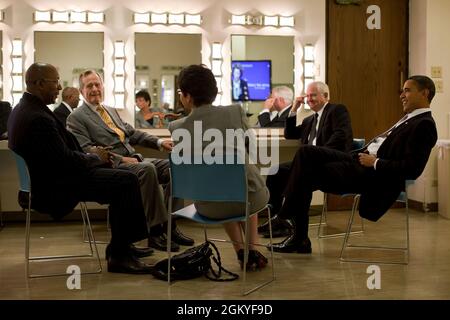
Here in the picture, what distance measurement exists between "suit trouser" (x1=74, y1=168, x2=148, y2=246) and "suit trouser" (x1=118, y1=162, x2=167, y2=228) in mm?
485

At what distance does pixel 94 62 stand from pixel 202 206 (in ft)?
8.60

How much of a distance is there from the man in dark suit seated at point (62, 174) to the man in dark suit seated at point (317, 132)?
1424 millimetres

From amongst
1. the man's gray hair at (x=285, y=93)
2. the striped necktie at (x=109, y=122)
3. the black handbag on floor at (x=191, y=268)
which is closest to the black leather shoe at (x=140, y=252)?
the black handbag on floor at (x=191, y=268)

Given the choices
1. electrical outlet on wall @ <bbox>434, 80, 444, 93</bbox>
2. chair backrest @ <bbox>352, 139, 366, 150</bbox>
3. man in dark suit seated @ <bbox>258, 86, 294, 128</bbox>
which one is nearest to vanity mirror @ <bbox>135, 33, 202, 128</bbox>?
man in dark suit seated @ <bbox>258, 86, 294, 128</bbox>

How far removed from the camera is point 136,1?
17.0 ft

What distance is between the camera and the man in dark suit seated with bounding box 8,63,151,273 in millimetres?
3066

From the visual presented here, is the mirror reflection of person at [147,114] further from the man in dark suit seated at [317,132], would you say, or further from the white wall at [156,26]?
the man in dark suit seated at [317,132]

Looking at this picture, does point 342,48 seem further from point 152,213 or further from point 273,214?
point 152,213

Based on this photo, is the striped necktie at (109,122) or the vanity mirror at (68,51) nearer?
the striped necktie at (109,122)

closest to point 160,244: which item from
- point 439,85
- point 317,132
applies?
point 317,132

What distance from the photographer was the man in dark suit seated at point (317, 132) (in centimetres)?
414

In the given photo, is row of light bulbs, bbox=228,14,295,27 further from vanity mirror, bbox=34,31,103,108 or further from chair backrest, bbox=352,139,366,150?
chair backrest, bbox=352,139,366,150

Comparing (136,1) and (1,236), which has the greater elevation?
(136,1)
